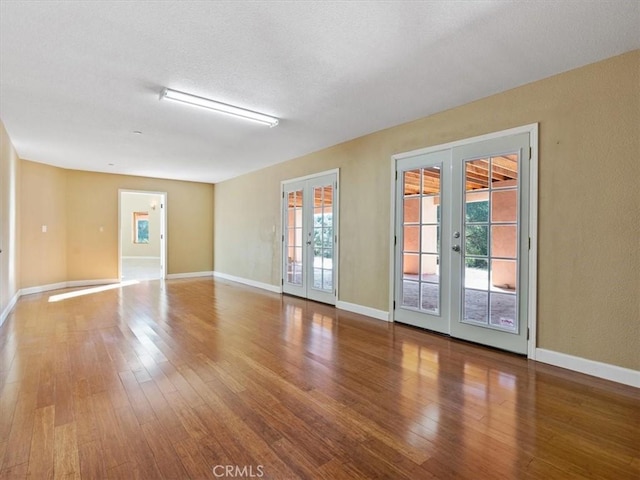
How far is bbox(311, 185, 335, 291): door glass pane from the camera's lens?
524 cm

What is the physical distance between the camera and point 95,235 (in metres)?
7.23

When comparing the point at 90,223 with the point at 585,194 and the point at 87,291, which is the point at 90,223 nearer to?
the point at 87,291

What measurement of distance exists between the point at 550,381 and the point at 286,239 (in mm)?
4585

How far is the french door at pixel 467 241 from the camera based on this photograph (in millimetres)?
3119

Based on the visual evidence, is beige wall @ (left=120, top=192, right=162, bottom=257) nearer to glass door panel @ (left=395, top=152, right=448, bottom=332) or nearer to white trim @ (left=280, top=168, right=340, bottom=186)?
white trim @ (left=280, top=168, right=340, bottom=186)

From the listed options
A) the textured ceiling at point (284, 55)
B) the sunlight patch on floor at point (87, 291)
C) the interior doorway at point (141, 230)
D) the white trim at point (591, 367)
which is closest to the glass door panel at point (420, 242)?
the textured ceiling at point (284, 55)

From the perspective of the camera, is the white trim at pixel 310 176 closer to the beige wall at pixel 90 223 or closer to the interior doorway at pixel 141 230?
the beige wall at pixel 90 223

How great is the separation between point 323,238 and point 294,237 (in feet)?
2.79

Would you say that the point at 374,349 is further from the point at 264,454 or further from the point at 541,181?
the point at 541,181

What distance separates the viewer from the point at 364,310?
462 centimetres

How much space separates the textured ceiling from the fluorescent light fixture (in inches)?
4.1

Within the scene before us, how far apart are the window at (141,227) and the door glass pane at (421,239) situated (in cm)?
1318

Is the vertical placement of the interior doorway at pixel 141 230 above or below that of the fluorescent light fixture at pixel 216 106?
below

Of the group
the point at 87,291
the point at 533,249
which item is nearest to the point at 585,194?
the point at 533,249
